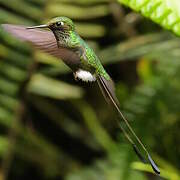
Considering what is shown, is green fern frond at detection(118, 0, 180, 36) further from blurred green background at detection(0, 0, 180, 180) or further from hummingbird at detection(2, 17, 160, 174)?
blurred green background at detection(0, 0, 180, 180)

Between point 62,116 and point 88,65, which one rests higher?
point 88,65

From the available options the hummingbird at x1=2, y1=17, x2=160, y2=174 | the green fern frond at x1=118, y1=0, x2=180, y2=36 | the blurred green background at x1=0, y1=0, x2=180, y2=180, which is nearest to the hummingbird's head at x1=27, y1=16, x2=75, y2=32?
the hummingbird at x1=2, y1=17, x2=160, y2=174

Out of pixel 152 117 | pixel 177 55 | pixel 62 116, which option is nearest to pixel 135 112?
pixel 152 117

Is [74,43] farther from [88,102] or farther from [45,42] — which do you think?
[88,102]

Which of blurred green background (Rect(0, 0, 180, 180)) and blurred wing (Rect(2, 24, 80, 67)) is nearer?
blurred wing (Rect(2, 24, 80, 67))

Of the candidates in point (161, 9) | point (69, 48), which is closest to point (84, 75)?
point (69, 48)

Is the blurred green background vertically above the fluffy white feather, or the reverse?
the fluffy white feather

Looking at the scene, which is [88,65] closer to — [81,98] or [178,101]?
[178,101]
